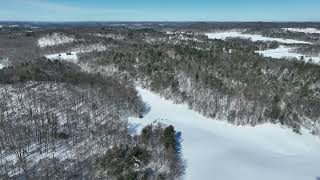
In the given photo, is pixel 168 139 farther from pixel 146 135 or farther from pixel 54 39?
pixel 54 39

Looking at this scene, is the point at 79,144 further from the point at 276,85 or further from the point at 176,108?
the point at 276,85

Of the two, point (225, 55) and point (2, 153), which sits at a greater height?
point (225, 55)

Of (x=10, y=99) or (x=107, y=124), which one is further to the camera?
(x=10, y=99)

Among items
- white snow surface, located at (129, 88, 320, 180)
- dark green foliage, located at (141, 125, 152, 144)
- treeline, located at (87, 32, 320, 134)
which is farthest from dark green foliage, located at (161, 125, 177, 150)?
treeline, located at (87, 32, 320, 134)

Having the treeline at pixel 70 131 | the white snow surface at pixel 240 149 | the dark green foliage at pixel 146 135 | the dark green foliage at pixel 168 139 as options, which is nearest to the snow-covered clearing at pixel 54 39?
the treeline at pixel 70 131

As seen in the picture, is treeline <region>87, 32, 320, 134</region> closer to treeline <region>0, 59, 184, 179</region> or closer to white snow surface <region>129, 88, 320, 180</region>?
white snow surface <region>129, 88, 320, 180</region>

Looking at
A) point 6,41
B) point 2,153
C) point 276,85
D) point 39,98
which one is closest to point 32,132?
point 2,153
